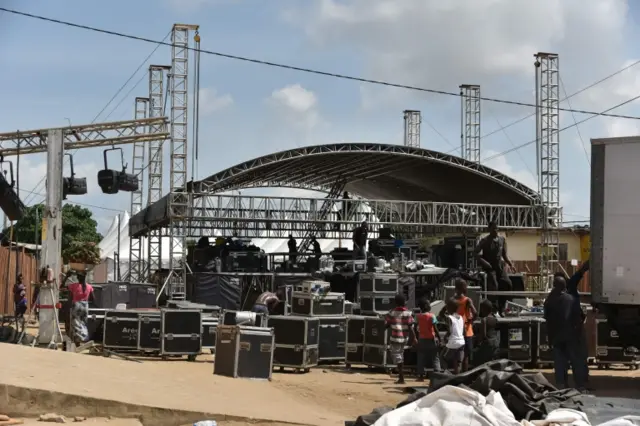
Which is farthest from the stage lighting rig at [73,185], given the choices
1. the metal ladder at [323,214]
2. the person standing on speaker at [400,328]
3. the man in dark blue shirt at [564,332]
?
the metal ladder at [323,214]

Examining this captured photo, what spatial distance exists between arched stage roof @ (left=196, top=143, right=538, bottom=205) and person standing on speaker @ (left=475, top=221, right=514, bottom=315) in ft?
62.6

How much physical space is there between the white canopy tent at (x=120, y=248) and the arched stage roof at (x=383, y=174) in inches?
334

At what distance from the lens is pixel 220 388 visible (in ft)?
46.7

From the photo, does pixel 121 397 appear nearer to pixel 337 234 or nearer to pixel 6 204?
pixel 6 204

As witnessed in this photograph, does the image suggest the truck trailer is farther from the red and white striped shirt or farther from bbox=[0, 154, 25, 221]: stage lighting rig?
bbox=[0, 154, 25, 221]: stage lighting rig

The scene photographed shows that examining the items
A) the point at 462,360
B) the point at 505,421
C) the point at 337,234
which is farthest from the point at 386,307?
the point at 337,234

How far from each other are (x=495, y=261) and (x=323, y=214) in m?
25.2

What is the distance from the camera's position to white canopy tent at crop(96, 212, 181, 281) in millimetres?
52188

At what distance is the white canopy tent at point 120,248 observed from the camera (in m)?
52.2

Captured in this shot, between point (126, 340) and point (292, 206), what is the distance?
23909 millimetres

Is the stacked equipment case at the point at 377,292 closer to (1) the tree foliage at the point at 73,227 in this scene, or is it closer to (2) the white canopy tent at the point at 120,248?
(2) the white canopy tent at the point at 120,248

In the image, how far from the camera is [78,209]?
78.1 meters

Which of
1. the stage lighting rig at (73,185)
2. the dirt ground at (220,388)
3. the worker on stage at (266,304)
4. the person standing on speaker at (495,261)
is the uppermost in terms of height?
the stage lighting rig at (73,185)

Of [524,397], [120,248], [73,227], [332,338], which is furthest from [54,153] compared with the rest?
[73,227]
